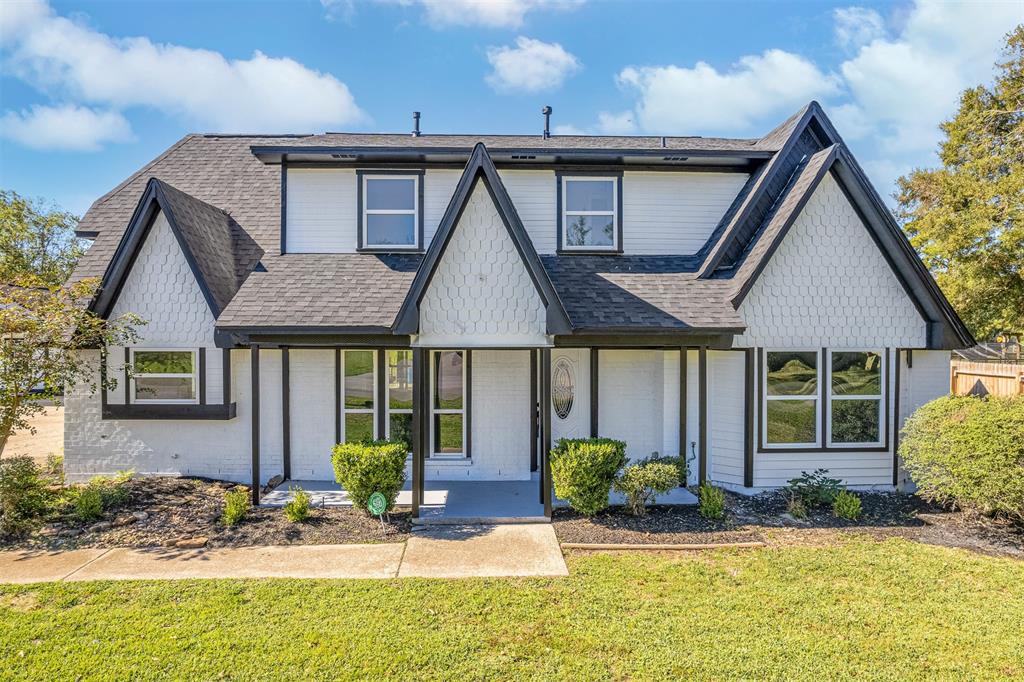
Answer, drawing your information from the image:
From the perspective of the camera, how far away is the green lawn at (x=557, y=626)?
4.40 m

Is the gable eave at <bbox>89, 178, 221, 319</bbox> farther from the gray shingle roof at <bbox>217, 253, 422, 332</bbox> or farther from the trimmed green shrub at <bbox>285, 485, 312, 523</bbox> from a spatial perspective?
the trimmed green shrub at <bbox>285, 485, 312, 523</bbox>

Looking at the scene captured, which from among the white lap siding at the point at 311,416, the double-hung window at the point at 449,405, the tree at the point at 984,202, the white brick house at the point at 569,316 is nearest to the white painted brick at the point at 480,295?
the white brick house at the point at 569,316

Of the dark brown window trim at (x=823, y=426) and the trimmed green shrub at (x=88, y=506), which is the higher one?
the dark brown window trim at (x=823, y=426)

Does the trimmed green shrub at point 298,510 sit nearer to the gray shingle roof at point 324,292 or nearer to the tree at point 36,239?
the gray shingle roof at point 324,292

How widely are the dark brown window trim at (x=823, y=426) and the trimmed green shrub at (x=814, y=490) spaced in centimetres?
57

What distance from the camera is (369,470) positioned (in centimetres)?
776

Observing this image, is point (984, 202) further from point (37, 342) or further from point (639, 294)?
point (37, 342)

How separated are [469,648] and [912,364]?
33.2 feet

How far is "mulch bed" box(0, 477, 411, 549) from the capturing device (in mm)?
7207

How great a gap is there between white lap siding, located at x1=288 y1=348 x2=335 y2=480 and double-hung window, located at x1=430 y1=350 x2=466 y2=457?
2.00 metres

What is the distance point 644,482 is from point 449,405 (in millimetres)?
4221

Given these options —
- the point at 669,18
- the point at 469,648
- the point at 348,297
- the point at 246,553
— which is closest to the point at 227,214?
the point at 348,297

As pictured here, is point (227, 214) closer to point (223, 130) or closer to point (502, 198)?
point (223, 130)

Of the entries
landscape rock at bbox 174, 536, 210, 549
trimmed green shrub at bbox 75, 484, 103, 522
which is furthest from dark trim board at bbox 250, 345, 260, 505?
trimmed green shrub at bbox 75, 484, 103, 522
